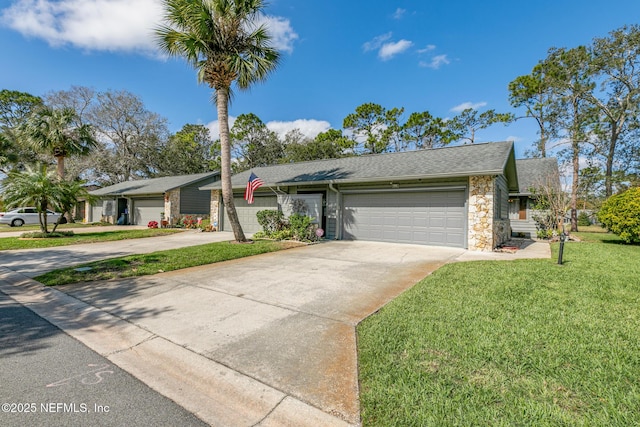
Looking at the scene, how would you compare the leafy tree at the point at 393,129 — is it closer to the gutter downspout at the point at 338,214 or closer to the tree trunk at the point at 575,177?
the tree trunk at the point at 575,177

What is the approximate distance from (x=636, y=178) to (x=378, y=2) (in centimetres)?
2423

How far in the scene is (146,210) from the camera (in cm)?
2164

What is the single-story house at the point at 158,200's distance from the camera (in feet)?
64.2

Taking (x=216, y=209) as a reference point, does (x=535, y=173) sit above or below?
above

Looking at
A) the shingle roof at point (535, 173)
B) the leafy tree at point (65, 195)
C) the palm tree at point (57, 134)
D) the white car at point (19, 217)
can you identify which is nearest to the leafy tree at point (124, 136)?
the palm tree at point (57, 134)

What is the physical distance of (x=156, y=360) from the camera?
2873 mm

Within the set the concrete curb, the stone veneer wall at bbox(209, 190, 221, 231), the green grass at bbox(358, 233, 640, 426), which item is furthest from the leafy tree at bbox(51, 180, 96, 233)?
the green grass at bbox(358, 233, 640, 426)

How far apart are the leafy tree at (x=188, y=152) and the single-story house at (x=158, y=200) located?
8.01 metres

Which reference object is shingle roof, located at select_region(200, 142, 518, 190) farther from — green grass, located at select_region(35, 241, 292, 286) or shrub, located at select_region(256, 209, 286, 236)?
green grass, located at select_region(35, 241, 292, 286)

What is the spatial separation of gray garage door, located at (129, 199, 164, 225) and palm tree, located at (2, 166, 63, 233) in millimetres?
7966

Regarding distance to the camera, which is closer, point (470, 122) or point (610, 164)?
point (610, 164)

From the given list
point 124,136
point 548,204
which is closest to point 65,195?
point 124,136

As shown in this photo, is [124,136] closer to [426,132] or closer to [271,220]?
[271,220]

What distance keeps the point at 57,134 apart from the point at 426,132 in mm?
31230
